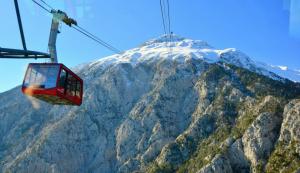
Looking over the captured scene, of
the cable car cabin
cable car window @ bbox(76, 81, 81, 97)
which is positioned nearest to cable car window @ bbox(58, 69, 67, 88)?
the cable car cabin

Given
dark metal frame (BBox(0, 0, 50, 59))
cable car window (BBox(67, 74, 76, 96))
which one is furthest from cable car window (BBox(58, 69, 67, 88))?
dark metal frame (BBox(0, 0, 50, 59))

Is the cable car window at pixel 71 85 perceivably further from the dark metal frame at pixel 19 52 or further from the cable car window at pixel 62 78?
the dark metal frame at pixel 19 52

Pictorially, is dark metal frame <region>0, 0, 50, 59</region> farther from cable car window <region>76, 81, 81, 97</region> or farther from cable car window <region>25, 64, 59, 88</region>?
cable car window <region>76, 81, 81, 97</region>

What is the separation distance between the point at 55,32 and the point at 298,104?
5459 inches

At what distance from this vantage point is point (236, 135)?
584ft

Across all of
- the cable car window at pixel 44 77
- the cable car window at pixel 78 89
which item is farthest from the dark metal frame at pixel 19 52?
the cable car window at pixel 78 89

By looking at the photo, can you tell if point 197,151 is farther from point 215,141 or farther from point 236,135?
point 236,135

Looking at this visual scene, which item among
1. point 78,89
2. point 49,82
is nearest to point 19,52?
point 49,82

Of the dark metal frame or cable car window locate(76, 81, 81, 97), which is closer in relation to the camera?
the dark metal frame

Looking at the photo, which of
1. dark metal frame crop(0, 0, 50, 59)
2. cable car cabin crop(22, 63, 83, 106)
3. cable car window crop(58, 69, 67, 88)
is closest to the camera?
dark metal frame crop(0, 0, 50, 59)

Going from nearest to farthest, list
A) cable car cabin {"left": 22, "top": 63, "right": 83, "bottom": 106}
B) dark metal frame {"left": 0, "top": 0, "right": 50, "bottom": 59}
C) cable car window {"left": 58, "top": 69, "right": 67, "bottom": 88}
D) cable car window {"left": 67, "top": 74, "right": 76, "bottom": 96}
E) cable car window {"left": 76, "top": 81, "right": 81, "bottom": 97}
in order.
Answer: dark metal frame {"left": 0, "top": 0, "right": 50, "bottom": 59}
cable car cabin {"left": 22, "top": 63, "right": 83, "bottom": 106}
cable car window {"left": 58, "top": 69, "right": 67, "bottom": 88}
cable car window {"left": 67, "top": 74, "right": 76, "bottom": 96}
cable car window {"left": 76, "top": 81, "right": 81, "bottom": 97}

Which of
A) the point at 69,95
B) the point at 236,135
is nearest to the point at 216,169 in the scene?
the point at 236,135

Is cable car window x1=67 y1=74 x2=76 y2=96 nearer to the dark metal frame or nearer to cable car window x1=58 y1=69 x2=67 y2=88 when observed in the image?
cable car window x1=58 y1=69 x2=67 y2=88

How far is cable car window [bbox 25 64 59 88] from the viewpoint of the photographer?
43875 mm
